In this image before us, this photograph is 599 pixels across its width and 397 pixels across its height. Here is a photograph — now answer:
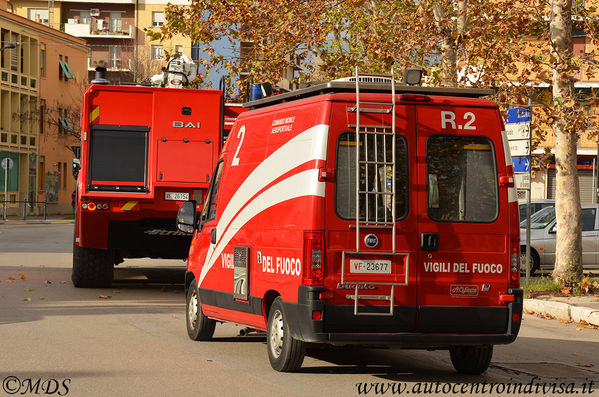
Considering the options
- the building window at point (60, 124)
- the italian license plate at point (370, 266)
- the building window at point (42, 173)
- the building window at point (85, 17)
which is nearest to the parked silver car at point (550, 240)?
the italian license plate at point (370, 266)

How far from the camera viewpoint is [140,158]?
17938mm

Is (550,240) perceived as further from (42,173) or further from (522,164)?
(42,173)

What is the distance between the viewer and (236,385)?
918 cm

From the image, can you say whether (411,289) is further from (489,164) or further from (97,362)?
(97,362)

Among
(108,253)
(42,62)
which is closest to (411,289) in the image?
(108,253)

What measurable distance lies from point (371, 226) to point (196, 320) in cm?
349

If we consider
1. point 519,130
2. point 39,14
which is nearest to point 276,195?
point 519,130

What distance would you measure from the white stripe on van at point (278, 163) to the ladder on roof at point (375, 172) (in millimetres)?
327

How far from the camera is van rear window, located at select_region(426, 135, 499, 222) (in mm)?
9755

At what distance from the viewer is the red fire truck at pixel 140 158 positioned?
58.6 ft

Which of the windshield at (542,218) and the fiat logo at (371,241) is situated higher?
the fiat logo at (371,241)

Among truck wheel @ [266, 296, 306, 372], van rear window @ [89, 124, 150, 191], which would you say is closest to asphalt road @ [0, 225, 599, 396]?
truck wheel @ [266, 296, 306, 372]

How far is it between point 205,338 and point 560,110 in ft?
30.6

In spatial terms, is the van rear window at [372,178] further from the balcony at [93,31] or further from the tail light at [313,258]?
the balcony at [93,31]
